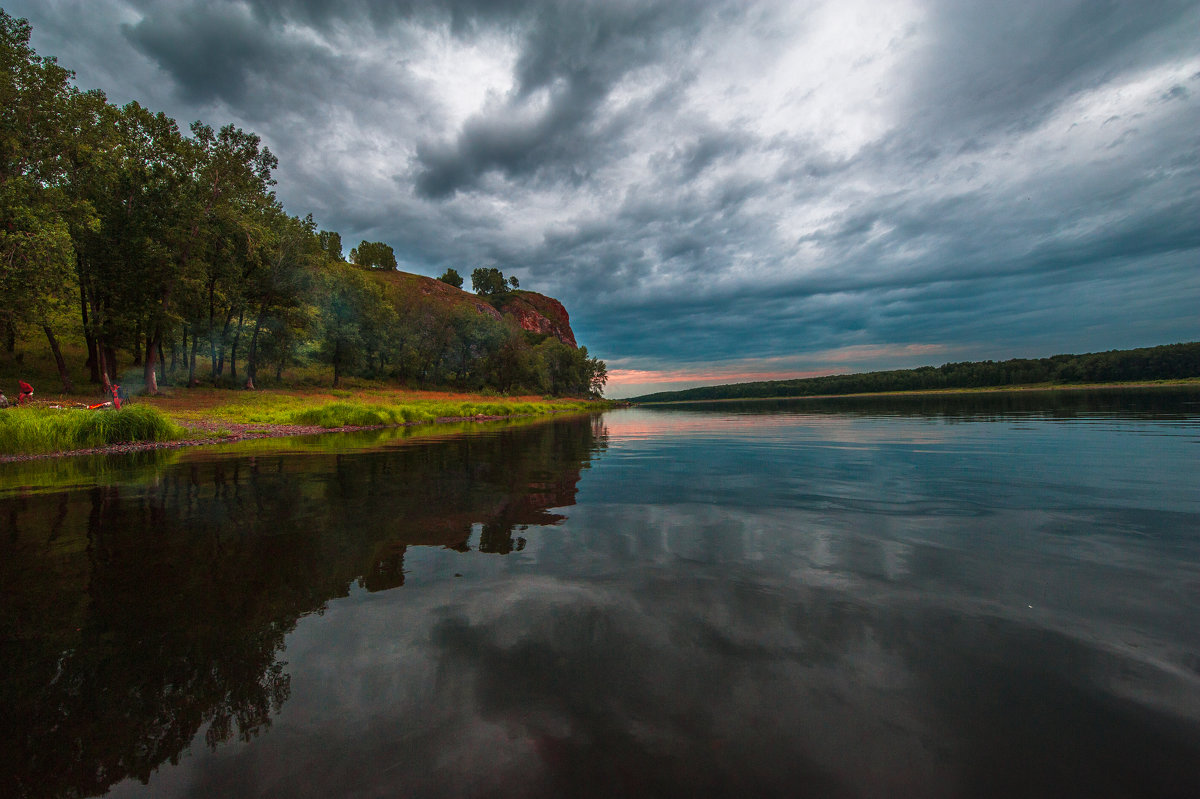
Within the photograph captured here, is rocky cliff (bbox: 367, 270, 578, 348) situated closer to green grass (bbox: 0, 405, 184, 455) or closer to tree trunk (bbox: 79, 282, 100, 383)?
tree trunk (bbox: 79, 282, 100, 383)

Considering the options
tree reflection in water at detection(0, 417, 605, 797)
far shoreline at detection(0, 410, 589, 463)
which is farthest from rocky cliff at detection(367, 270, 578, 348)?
tree reflection in water at detection(0, 417, 605, 797)

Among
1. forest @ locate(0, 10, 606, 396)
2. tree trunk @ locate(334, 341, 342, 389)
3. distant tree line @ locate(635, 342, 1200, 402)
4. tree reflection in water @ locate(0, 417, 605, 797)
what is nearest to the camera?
tree reflection in water @ locate(0, 417, 605, 797)

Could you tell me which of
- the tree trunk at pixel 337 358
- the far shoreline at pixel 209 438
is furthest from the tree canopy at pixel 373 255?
the far shoreline at pixel 209 438

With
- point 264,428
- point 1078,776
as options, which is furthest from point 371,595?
point 264,428

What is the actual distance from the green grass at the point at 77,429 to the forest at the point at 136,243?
1655 centimetres

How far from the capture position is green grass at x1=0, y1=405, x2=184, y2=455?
556 inches

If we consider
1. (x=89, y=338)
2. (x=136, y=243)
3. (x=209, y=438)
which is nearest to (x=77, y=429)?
(x=209, y=438)

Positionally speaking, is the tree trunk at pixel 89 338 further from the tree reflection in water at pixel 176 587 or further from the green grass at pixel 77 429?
the tree reflection in water at pixel 176 587

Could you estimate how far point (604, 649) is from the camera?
11.0ft

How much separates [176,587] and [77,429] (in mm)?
17251

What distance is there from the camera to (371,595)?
4.30 m

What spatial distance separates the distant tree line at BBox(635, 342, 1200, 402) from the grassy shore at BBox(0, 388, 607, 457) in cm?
14099

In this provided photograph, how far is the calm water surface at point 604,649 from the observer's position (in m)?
2.26

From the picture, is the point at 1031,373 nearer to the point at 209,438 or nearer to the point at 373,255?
the point at 209,438
